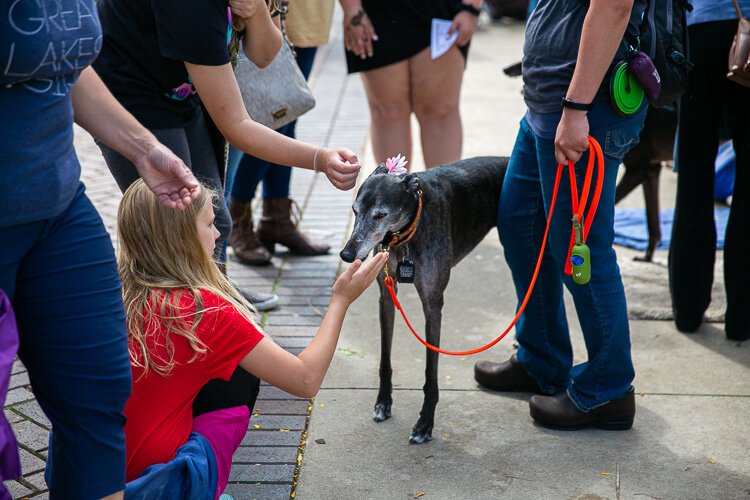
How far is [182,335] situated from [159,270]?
23 centimetres

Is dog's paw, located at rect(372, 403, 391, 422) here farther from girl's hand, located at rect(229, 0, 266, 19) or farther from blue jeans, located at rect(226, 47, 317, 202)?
blue jeans, located at rect(226, 47, 317, 202)

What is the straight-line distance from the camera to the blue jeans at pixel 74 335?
6.46 ft

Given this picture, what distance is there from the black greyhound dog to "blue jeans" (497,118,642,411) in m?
0.14

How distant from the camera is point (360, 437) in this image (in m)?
3.35

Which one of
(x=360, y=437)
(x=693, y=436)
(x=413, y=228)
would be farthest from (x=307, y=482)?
(x=693, y=436)

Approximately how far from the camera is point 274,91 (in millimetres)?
3752

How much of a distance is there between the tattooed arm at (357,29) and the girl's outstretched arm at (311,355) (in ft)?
7.73

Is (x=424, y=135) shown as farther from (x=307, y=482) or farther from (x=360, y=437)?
(x=307, y=482)

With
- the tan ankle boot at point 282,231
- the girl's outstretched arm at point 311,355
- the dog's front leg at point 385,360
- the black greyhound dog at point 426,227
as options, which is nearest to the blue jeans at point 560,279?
the black greyhound dog at point 426,227

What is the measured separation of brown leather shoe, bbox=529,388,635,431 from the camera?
3.32 metres

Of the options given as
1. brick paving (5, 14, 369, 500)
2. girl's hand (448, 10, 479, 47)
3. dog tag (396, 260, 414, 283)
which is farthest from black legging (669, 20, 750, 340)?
brick paving (5, 14, 369, 500)

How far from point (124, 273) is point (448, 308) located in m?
2.23

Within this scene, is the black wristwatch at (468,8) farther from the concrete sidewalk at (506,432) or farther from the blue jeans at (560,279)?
the blue jeans at (560,279)

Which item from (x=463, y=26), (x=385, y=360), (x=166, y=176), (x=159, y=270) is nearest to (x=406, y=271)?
(x=385, y=360)
